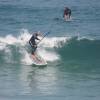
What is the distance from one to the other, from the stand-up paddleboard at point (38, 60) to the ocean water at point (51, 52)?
0.82 ft

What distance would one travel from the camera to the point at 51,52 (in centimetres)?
3912

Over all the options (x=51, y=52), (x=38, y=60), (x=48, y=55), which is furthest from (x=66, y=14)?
(x=38, y=60)

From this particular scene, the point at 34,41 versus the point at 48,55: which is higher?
the point at 34,41

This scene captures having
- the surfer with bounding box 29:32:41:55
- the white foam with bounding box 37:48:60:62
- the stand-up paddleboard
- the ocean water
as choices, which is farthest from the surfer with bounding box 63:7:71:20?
the stand-up paddleboard

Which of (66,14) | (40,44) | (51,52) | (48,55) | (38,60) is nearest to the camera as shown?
(38,60)

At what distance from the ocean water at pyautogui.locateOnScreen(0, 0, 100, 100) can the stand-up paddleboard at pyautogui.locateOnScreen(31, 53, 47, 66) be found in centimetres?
25

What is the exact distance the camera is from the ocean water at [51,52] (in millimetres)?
29828

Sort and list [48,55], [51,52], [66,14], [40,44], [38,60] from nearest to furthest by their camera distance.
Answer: [38,60] → [48,55] → [51,52] → [40,44] → [66,14]

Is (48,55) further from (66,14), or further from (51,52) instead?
(66,14)

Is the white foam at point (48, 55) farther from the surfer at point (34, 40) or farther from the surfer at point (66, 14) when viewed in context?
the surfer at point (66, 14)

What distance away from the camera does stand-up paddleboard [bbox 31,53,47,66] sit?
116 feet

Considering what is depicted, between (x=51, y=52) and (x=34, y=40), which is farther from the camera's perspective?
(x=51, y=52)

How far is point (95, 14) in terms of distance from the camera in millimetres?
Result: 55656

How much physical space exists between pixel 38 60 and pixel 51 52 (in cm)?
372
